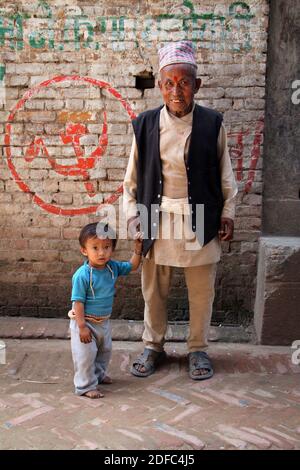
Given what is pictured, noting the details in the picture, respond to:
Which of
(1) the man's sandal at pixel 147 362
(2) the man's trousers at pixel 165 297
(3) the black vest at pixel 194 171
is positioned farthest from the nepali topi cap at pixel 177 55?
(1) the man's sandal at pixel 147 362

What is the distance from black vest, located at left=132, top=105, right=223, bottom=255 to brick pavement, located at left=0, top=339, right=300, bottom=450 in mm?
889

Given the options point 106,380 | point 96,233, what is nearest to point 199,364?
point 106,380

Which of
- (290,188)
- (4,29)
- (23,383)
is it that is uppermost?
(4,29)

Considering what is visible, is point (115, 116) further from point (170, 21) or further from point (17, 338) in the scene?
point (17, 338)

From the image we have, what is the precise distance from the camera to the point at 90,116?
12.9ft

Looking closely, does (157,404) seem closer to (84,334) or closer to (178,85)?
(84,334)

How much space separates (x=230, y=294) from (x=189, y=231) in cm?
120

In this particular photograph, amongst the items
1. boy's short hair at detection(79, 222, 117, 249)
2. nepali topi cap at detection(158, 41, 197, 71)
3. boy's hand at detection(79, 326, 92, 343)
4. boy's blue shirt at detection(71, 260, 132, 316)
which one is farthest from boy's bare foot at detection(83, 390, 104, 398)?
nepali topi cap at detection(158, 41, 197, 71)

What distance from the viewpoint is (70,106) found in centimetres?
392

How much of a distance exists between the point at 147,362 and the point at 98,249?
0.92m

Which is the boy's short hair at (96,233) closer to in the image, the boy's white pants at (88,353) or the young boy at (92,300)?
the young boy at (92,300)

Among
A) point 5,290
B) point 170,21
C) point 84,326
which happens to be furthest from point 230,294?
point 170,21

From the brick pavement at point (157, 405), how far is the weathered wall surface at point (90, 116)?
0.70m

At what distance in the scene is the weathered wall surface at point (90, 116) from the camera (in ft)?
12.4
